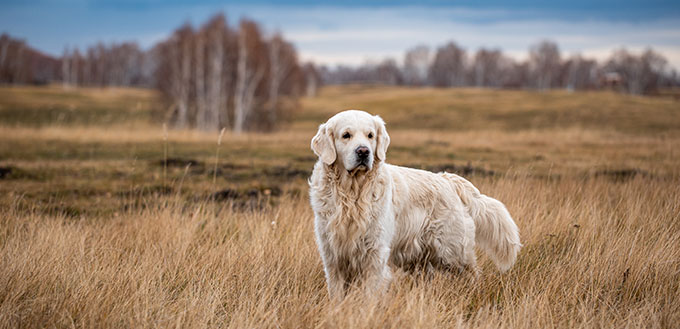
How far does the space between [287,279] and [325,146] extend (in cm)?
110

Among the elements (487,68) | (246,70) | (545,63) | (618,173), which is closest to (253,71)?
(246,70)

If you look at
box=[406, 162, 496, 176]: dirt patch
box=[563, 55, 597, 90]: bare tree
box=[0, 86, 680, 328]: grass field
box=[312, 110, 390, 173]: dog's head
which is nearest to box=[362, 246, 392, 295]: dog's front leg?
box=[0, 86, 680, 328]: grass field

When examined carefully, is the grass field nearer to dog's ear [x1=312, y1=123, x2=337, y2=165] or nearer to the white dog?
the white dog

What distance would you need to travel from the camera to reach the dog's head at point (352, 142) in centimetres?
351

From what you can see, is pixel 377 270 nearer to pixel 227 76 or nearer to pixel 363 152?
pixel 363 152

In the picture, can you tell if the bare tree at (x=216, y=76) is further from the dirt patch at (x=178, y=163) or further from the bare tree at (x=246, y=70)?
the dirt patch at (x=178, y=163)

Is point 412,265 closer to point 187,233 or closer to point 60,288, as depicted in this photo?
point 187,233

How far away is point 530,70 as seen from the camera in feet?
328

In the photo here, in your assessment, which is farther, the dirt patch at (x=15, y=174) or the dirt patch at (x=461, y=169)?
the dirt patch at (x=461, y=169)

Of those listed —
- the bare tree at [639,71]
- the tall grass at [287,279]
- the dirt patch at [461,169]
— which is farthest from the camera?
the bare tree at [639,71]

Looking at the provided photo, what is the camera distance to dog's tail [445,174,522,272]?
4.09m

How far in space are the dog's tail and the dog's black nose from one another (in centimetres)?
118

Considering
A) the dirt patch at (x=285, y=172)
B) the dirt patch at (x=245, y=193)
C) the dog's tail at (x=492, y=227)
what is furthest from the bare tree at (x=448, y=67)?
the dog's tail at (x=492, y=227)

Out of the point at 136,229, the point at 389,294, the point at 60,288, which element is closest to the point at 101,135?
the point at 136,229
